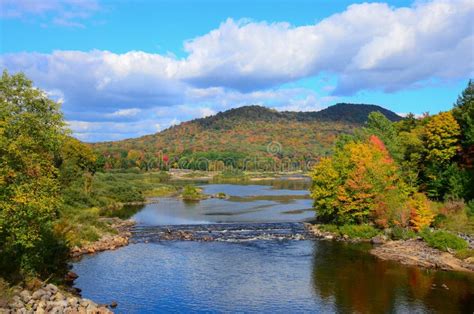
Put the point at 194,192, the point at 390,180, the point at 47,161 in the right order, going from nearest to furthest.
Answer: the point at 47,161 → the point at 390,180 → the point at 194,192

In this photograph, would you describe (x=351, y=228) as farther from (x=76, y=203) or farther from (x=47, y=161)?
(x=76, y=203)

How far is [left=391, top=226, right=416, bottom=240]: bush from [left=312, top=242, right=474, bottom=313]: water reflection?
6.85m

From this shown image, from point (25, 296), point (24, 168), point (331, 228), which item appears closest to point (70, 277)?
point (25, 296)

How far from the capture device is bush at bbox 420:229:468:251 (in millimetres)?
49531

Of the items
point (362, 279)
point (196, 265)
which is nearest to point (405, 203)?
point (362, 279)

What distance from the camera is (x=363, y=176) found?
6356 cm

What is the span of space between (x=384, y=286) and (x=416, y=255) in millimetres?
10482

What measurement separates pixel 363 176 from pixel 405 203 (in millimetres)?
6386

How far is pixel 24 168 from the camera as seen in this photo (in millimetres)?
29531

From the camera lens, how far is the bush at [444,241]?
49.5 metres

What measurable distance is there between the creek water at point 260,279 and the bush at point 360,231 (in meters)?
3.38

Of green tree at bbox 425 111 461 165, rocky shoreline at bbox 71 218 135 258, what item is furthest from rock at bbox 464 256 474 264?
rocky shoreline at bbox 71 218 135 258

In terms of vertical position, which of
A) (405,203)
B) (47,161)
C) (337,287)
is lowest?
(337,287)

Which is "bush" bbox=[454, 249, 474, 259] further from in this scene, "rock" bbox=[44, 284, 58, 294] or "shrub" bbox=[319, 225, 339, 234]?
"rock" bbox=[44, 284, 58, 294]
